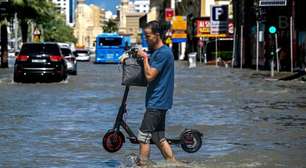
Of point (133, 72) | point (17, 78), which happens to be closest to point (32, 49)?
point (17, 78)

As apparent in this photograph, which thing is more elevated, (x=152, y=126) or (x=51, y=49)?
(x=51, y=49)

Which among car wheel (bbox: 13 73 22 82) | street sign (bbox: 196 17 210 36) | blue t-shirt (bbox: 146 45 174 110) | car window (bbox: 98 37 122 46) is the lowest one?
car wheel (bbox: 13 73 22 82)

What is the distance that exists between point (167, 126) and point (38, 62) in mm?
18141

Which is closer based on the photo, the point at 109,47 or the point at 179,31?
the point at 109,47

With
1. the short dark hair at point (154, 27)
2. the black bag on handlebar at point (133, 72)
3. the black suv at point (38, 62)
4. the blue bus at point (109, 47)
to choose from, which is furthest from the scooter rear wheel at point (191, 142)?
the blue bus at point (109, 47)

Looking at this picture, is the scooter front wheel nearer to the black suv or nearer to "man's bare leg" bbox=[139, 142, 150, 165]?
"man's bare leg" bbox=[139, 142, 150, 165]

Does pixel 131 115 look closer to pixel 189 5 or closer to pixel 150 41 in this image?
pixel 150 41

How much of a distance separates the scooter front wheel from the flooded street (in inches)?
18.4

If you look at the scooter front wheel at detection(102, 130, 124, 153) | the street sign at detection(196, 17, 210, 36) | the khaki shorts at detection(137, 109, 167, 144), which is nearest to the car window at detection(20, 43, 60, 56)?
the scooter front wheel at detection(102, 130, 124, 153)

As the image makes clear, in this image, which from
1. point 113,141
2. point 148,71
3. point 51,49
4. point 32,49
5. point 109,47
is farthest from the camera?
point 109,47

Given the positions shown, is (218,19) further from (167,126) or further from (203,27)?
(167,126)

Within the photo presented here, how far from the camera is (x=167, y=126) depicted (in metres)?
16.8

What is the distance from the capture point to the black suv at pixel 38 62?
112 ft

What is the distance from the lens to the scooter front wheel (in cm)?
1075
